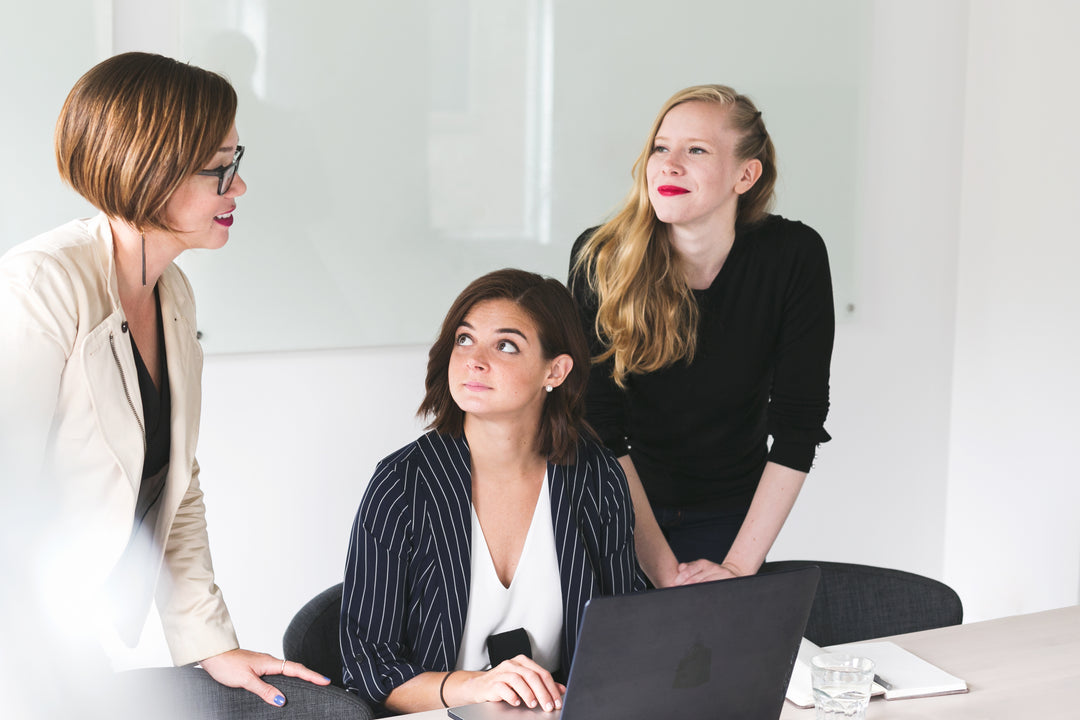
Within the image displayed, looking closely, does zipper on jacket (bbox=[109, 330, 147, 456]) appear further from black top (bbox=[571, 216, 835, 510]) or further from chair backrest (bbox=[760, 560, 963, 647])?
chair backrest (bbox=[760, 560, 963, 647])

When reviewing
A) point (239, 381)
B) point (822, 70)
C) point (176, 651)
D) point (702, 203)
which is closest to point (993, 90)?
point (822, 70)

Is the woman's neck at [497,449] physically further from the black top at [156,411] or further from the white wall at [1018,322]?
the white wall at [1018,322]

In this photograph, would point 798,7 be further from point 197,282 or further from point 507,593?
point 507,593

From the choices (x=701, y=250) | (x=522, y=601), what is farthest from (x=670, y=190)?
(x=522, y=601)

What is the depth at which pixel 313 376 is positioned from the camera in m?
2.86

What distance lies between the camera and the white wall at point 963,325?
135 inches

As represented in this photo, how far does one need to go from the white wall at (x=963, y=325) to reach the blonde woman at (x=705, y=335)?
1.43 meters

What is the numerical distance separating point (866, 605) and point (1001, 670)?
17.5 inches

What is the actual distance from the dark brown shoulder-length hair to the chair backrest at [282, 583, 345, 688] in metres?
0.35

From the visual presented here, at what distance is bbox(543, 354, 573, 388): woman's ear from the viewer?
73.5 inches

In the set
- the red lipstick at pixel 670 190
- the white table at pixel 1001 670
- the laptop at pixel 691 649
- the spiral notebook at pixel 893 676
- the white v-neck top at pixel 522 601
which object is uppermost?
the red lipstick at pixel 670 190

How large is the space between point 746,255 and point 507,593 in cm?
87

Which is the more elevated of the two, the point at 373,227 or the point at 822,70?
the point at 822,70

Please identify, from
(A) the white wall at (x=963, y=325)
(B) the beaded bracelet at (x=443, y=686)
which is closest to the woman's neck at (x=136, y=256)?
(B) the beaded bracelet at (x=443, y=686)
